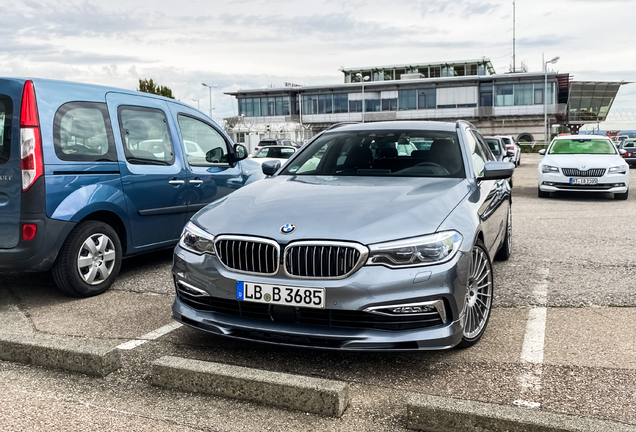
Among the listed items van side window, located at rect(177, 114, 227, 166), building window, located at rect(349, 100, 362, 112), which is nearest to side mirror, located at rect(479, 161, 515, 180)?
van side window, located at rect(177, 114, 227, 166)

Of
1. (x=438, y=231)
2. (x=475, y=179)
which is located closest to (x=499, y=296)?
(x=475, y=179)

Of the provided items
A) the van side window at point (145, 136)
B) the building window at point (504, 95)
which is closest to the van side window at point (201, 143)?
the van side window at point (145, 136)

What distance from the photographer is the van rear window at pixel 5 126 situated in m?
4.94

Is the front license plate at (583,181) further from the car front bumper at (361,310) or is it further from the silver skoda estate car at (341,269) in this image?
the car front bumper at (361,310)

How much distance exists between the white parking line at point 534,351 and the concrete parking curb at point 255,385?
3.21ft

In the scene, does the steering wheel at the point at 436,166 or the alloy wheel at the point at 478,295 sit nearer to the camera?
the alloy wheel at the point at 478,295

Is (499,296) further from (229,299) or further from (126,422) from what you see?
(126,422)

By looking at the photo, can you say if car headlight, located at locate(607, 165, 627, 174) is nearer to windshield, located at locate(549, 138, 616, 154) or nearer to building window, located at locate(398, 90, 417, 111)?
windshield, located at locate(549, 138, 616, 154)

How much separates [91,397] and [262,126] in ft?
246

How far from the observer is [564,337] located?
4258mm

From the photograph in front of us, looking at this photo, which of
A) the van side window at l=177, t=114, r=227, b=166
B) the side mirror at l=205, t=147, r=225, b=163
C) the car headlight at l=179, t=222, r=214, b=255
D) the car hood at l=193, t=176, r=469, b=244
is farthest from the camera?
the side mirror at l=205, t=147, r=225, b=163

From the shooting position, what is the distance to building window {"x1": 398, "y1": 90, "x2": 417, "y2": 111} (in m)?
70.8

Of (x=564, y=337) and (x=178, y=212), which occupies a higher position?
(x=178, y=212)

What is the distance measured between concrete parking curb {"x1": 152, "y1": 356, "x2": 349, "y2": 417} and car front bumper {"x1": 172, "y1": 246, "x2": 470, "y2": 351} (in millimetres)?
274
